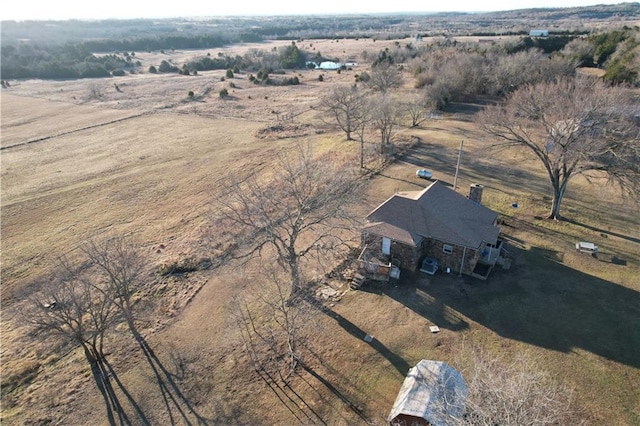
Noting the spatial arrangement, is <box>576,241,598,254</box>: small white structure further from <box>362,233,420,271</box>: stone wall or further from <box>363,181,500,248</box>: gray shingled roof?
<box>362,233,420,271</box>: stone wall

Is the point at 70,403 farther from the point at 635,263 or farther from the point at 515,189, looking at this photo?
the point at 515,189

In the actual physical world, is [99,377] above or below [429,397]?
below

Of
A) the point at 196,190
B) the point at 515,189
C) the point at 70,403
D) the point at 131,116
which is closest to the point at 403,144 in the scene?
the point at 515,189

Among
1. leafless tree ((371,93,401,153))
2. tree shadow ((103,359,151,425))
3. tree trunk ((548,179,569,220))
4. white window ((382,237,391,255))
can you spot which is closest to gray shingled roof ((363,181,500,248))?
white window ((382,237,391,255))

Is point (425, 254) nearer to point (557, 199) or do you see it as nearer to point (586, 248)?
point (586, 248)

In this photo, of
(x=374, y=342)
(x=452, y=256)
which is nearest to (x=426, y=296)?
(x=452, y=256)
